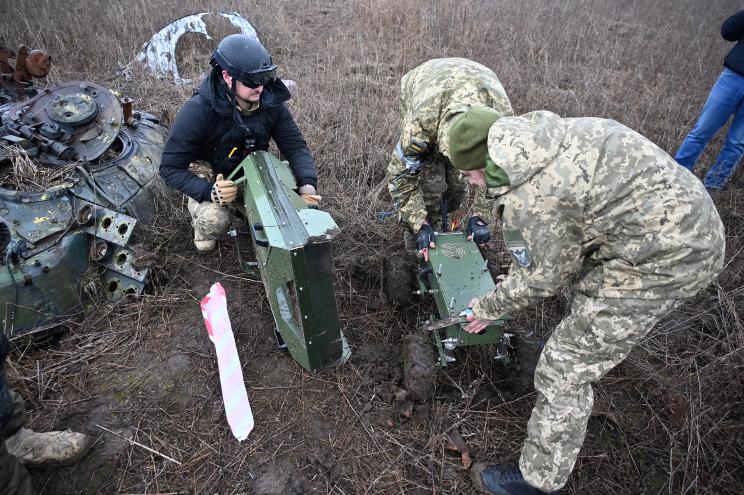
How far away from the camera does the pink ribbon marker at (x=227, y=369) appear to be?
253 centimetres

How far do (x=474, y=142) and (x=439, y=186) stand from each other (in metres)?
1.78

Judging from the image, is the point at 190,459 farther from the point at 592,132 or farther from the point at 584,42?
the point at 584,42

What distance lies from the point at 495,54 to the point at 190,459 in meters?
7.79

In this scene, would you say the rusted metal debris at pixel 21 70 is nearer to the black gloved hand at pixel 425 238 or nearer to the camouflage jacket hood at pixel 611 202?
the black gloved hand at pixel 425 238

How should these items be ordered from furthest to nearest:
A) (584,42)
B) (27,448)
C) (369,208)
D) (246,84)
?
(584,42)
(369,208)
(246,84)
(27,448)

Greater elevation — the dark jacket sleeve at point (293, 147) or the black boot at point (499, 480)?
the dark jacket sleeve at point (293, 147)

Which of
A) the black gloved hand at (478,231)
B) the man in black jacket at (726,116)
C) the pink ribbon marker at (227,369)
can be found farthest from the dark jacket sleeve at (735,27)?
the pink ribbon marker at (227,369)

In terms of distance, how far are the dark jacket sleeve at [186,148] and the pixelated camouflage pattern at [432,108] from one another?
1.43 m

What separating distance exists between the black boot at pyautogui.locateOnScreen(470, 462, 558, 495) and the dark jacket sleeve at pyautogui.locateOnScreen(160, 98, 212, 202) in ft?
8.57

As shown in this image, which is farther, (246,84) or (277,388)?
(246,84)

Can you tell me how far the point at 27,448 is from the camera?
2281mm

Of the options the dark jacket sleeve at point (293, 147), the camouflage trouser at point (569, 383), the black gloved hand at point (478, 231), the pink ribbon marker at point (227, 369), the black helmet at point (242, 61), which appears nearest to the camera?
the camouflage trouser at point (569, 383)

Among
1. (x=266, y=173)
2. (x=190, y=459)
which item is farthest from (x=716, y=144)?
(x=190, y=459)

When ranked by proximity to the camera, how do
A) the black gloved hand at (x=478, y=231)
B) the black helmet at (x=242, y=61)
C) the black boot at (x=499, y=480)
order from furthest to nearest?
1. the black gloved hand at (x=478, y=231)
2. the black helmet at (x=242, y=61)
3. the black boot at (x=499, y=480)
